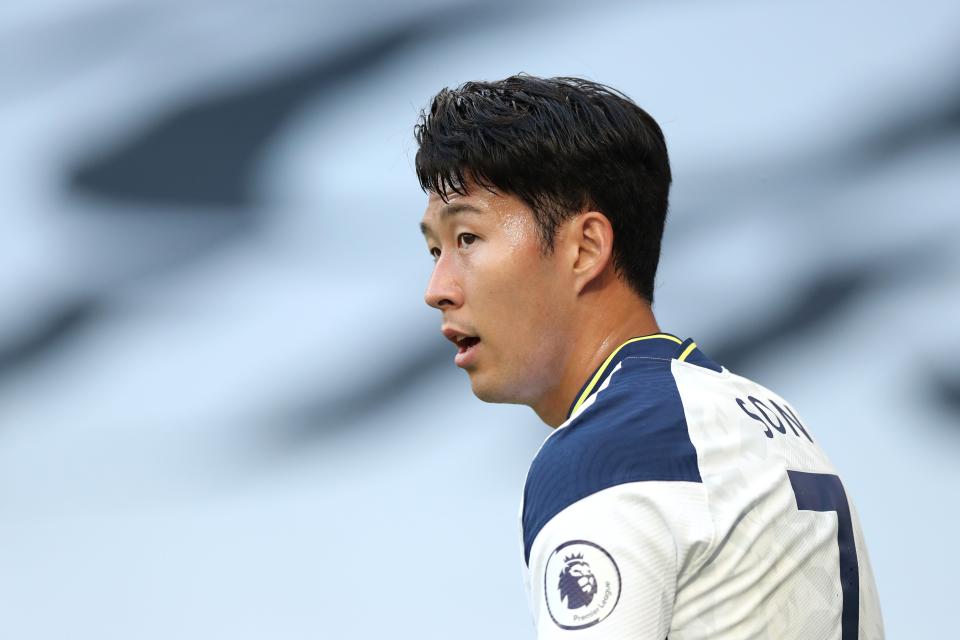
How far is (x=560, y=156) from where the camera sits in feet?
4.09

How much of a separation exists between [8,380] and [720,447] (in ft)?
7.21

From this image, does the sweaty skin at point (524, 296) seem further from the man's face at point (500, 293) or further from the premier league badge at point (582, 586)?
the premier league badge at point (582, 586)

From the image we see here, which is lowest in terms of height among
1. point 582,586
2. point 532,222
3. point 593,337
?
point 582,586

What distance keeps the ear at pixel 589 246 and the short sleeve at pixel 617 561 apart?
34cm

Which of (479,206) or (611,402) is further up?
(479,206)

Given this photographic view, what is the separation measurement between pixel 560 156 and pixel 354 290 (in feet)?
5.17

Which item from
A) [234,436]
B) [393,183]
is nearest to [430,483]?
[234,436]

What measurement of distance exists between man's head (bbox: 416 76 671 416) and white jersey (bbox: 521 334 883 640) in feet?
0.47

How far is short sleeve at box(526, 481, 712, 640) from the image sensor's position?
892mm

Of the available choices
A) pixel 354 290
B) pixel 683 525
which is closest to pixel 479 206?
pixel 683 525

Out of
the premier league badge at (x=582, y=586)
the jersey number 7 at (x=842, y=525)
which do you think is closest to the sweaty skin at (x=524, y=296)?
the jersey number 7 at (x=842, y=525)

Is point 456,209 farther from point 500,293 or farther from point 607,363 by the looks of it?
point 607,363

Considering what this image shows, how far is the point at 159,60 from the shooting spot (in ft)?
9.38

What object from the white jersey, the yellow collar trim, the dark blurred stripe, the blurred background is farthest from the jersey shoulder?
the dark blurred stripe
